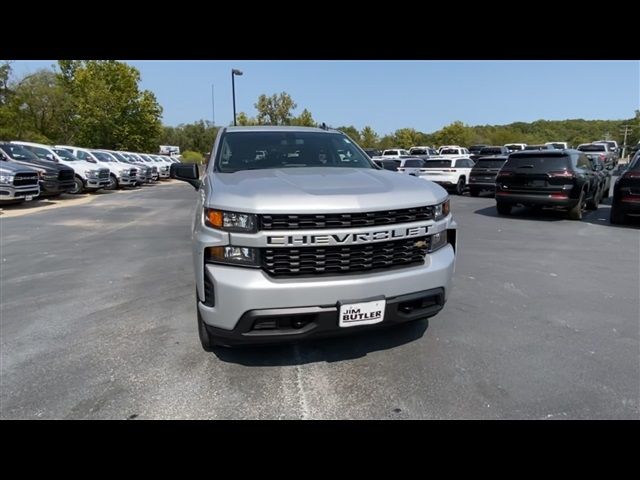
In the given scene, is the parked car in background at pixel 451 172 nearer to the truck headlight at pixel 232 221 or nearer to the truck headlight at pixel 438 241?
the truck headlight at pixel 438 241

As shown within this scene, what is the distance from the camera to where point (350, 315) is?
260cm

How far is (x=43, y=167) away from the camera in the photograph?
14203 mm

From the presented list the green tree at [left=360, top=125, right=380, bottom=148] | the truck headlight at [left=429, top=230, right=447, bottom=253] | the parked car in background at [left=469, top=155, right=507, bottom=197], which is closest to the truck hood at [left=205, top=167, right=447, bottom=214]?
the truck headlight at [left=429, top=230, right=447, bottom=253]

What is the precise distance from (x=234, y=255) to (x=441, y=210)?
1540mm

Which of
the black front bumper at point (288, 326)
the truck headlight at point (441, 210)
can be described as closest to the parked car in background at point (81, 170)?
the black front bumper at point (288, 326)

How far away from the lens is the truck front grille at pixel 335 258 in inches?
101

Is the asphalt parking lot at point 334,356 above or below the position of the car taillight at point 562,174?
below

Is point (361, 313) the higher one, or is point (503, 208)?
point (361, 313)

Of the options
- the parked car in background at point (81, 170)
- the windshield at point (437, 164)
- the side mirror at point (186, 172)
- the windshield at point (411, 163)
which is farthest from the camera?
the windshield at point (411, 163)

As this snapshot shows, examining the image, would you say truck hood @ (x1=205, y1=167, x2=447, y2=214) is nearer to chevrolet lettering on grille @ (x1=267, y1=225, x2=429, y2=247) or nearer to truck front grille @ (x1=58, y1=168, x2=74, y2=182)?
chevrolet lettering on grille @ (x1=267, y1=225, x2=429, y2=247)

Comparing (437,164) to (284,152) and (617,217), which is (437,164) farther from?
(284,152)

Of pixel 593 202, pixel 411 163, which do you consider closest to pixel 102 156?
pixel 411 163
